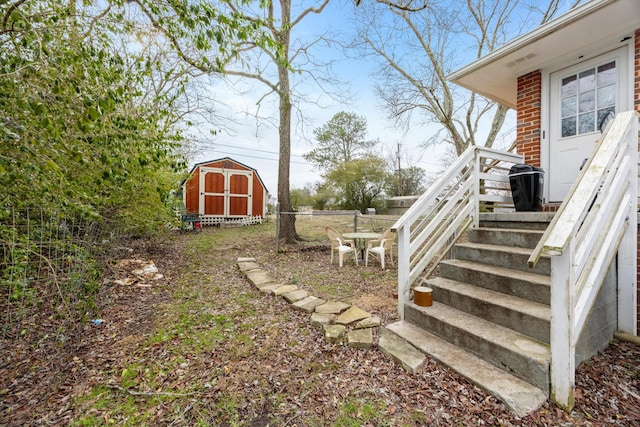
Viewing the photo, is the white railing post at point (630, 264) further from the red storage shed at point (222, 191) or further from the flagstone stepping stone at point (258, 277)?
the red storage shed at point (222, 191)

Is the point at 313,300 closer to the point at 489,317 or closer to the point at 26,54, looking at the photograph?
the point at 489,317

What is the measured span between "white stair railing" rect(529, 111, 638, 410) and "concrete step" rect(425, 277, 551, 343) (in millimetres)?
223

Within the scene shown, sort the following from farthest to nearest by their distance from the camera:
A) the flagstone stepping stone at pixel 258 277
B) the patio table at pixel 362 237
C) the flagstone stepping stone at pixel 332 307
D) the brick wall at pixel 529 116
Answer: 1. the patio table at pixel 362 237
2. the flagstone stepping stone at pixel 258 277
3. the brick wall at pixel 529 116
4. the flagstone stepping stone at pixel 332 307

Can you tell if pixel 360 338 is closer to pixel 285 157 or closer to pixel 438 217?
pixel 438 217

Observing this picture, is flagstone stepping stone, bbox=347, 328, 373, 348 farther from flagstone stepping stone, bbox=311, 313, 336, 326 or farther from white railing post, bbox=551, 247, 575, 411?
white railing post, bbox=551, 247, 575, 411

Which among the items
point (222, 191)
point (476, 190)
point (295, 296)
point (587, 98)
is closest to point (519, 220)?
point (476, 190)

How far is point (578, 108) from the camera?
12.2ft

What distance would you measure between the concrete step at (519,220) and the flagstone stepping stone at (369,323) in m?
1.93

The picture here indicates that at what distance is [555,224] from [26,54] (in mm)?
3906

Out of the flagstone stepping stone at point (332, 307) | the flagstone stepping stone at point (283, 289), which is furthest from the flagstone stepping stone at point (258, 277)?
the flagstone stepping stone at point (332, 307)

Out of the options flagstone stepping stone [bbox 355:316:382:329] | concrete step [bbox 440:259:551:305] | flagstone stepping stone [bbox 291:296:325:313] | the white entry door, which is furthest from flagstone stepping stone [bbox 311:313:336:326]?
the white entry door

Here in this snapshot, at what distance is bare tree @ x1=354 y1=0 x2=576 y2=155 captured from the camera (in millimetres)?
9312

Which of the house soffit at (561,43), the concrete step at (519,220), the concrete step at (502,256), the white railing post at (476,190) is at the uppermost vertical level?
the house soffit at (561,43)

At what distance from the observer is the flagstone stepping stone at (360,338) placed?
2432 mm
